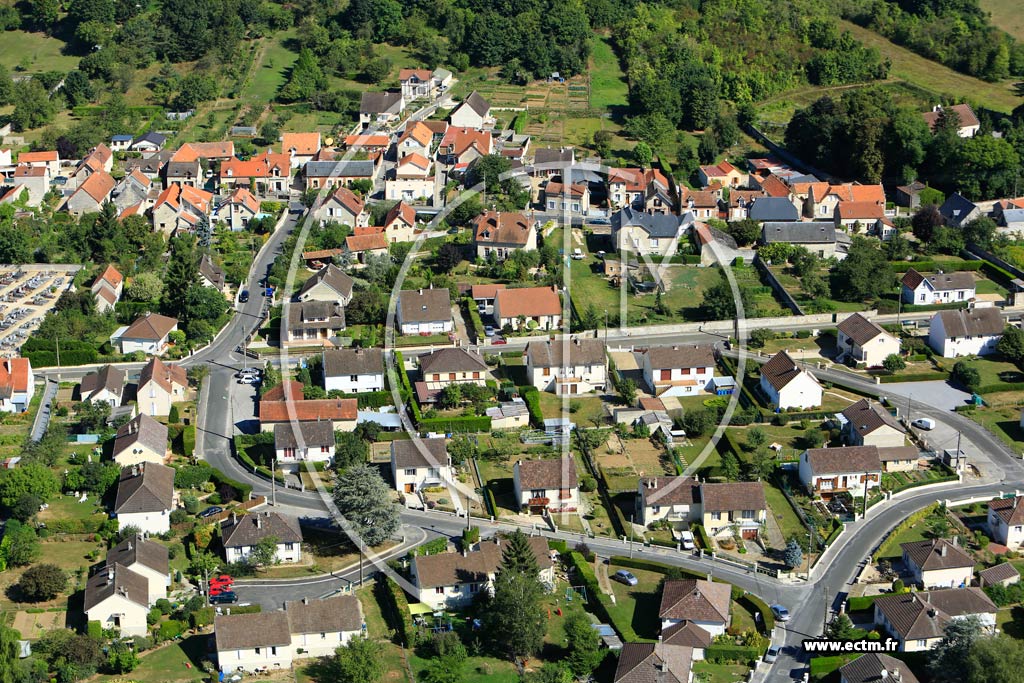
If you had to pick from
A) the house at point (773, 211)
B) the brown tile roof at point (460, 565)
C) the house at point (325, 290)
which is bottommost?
the brown tile roof at point (460, 565)

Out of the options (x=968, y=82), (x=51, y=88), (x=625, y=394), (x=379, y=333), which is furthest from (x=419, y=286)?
(x=968, y=82)

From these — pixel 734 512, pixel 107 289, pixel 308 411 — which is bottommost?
pixel 734 512

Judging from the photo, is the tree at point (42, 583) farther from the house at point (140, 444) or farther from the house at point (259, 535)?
the house at point (140, 444)

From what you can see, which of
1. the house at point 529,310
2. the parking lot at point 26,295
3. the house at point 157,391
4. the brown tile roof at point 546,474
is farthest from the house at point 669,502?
the parking lot at point 26,295

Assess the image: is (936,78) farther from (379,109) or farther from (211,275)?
(211,275)

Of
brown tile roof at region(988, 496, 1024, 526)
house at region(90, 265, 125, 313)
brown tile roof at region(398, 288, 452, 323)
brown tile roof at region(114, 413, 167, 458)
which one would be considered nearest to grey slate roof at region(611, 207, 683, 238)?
brown tile roof at region(398, 288, 452, 323)

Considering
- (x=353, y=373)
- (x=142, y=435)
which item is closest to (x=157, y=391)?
(x=142, y=435)

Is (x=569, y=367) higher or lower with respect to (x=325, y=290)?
lower
